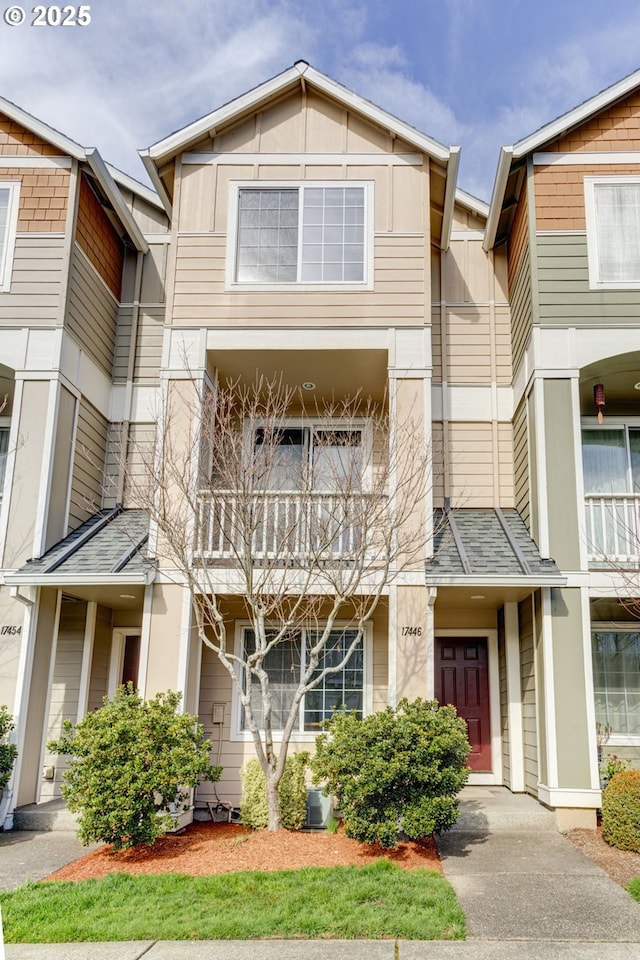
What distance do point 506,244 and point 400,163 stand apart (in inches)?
98.7

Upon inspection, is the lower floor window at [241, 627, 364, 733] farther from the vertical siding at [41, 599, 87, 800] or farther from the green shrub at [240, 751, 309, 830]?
the vertical siding at [41, 599, 87, 800]

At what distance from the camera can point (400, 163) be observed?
11883 millimetres

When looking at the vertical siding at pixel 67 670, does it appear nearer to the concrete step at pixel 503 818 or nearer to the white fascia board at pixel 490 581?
the white fascia board at pixel 490 581

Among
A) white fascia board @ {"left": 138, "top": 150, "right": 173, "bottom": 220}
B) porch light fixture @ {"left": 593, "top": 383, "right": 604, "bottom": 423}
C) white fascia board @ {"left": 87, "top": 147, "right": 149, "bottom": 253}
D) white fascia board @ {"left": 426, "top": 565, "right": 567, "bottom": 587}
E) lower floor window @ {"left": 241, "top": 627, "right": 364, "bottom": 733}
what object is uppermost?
white fascia board @ {"left": 138, "top": 150, "right": 173, "bottom": 220}

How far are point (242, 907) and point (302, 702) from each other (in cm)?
491

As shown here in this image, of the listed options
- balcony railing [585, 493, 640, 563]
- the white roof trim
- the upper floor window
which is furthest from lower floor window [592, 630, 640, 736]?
the white roof trim

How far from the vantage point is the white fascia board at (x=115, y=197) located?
38.1 ft

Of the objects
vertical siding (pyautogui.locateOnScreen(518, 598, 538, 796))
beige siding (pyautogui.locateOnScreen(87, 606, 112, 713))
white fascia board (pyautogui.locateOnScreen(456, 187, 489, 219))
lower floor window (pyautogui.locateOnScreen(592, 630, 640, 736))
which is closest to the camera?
vertical siding (pyautogui.locateOnScreen(518, 598, 538, 796))

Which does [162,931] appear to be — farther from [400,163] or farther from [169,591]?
[400,163]

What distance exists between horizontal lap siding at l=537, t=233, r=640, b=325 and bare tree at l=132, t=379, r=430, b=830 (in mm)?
2615

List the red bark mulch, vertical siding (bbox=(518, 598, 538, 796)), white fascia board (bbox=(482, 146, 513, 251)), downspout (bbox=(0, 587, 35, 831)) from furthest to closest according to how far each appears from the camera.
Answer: white fascia board (bbox=(482, 146, 513, 251)) → vertical siding (bbox=(518, 598, 538, 796)) → downspout (bbox=(0, 587, 35, 831)) → the red bark mulch

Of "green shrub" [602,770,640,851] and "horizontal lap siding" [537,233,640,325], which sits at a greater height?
"horizontal lap siding" [537,233,640,325]

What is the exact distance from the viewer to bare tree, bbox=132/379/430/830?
29.8ft

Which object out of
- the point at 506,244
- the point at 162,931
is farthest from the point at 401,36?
the point at 162,931
